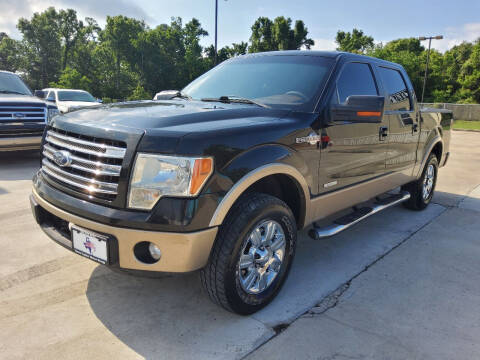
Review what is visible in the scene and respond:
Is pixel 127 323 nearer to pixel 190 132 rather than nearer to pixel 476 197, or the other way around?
pixel 190 132

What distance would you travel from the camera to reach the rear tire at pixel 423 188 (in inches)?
201

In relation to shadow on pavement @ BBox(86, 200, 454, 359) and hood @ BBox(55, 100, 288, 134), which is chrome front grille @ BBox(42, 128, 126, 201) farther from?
shadow on pavement @ BBox(86, 200, 454, 359)

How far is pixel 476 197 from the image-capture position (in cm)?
617

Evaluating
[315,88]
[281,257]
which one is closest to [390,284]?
[281,257]

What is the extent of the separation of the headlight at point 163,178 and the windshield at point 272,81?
4.03ft

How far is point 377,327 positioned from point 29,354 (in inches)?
85.0

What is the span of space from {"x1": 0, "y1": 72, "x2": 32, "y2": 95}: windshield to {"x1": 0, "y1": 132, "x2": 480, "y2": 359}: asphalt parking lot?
5.36m

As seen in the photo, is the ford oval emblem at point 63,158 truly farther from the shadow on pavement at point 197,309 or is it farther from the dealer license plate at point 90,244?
the shadow on pavement at point 197,309

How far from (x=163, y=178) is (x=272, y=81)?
1.65 meters

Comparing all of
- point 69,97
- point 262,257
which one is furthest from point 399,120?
point 69,97

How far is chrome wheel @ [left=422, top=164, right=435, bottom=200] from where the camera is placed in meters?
5.27

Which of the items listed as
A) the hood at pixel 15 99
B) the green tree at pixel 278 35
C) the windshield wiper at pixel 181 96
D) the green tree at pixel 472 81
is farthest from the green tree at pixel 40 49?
the windshield wiper at pixel 181 96

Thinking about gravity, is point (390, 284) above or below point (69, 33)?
below

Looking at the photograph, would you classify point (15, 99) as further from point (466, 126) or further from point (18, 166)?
point (466, 126)
